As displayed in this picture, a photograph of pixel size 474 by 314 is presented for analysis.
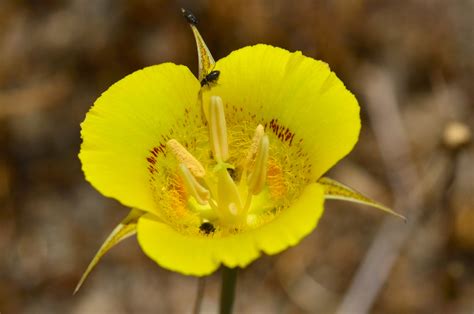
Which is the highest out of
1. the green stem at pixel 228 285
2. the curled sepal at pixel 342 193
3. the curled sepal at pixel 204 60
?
the curled sepal at pixel 204 60

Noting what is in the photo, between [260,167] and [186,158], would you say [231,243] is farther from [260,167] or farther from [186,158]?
[186,158]

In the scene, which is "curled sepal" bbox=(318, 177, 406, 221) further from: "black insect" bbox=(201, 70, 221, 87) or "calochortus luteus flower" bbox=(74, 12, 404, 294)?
"black insect" bbox=(201, 70, 221, 87)

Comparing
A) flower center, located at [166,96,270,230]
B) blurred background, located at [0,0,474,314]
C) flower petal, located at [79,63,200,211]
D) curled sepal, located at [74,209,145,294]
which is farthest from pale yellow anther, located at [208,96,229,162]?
blurred background, located at [0,0,474,314]

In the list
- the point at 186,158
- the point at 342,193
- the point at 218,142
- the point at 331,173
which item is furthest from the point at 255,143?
the point at 331,173

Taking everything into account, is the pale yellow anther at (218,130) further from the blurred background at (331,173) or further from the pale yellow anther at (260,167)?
the blurred background at (331,173)

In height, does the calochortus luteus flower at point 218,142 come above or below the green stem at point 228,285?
above

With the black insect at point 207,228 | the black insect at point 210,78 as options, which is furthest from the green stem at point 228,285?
the black insect at point 210,78

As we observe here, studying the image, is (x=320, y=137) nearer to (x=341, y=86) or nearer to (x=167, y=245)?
(x=341, y=86)
